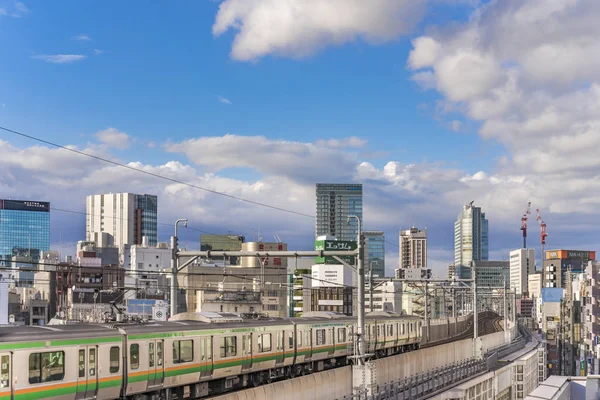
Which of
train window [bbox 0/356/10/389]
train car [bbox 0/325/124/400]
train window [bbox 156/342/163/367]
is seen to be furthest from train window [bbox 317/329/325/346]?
train window [bbox 0/356/10/389]

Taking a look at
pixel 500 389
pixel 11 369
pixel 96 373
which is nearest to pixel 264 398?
pixel 96 373

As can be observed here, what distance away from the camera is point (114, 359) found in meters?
26.6

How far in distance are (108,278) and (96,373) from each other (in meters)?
177

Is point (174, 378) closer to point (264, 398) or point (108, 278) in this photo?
point (264, 398)

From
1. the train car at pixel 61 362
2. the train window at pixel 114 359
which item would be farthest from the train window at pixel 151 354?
the train window at pixel 114 359

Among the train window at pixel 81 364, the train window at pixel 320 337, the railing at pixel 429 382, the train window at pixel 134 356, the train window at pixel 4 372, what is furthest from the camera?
the train window at pixel 320 337

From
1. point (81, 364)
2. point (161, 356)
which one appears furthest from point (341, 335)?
point (81, 364)

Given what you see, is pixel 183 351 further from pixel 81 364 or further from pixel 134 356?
pixel 81 364

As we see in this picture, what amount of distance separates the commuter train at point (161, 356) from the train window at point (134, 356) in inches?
1.3

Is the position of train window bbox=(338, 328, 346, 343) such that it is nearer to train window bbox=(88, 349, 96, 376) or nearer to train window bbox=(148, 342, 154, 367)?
train window bbox=(148, 342, 154, 367)

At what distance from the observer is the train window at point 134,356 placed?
27500mm

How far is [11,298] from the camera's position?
7707 inches

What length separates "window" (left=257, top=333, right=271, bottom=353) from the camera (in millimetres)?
37531

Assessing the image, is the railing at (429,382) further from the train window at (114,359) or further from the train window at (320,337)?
the train window at (114,359)
